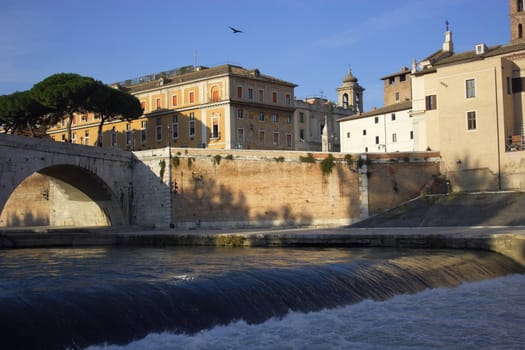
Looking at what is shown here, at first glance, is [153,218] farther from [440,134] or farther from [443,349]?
[443,349]

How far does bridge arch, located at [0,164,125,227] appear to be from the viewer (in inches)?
1499

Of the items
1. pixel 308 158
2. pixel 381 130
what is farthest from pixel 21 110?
pixel 381 130

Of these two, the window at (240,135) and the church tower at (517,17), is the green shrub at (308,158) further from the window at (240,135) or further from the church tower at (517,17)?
the church tower at (517,17)

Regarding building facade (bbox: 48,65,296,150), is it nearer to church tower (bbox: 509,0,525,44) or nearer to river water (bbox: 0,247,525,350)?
church tower (bbox: 509,0,525,44)

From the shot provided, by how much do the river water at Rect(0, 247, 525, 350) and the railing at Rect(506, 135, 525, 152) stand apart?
1834cm

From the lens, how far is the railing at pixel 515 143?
38062mm

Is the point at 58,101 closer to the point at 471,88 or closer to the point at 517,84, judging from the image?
the point at 471,88

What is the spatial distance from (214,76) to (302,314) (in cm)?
4201

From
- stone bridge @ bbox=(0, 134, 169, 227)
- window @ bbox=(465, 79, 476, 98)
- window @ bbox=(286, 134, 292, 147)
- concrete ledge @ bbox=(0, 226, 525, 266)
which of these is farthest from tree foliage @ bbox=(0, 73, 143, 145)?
window @ bbox=(465, 79, 476, 98)

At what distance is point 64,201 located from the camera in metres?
44.5

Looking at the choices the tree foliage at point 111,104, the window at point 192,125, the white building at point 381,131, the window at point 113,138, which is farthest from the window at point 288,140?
the window at point 113,138

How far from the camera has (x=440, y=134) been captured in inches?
1593

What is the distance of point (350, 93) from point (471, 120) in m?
41.4

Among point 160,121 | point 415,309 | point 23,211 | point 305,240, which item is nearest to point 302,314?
point 415,309
